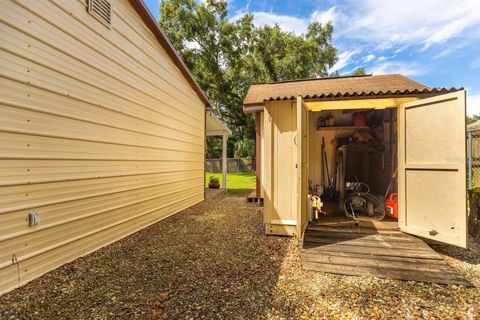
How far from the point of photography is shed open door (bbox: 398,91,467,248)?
130 inches

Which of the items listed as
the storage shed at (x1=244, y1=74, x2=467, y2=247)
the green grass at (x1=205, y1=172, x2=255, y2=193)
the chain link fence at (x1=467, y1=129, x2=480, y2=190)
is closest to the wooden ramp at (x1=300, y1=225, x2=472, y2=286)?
the storage shed at (x1=244, y1=74, x2=467, y2=247)

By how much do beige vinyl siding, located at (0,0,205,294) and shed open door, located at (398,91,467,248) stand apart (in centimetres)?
489

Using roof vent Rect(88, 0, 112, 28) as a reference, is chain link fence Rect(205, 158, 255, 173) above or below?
below

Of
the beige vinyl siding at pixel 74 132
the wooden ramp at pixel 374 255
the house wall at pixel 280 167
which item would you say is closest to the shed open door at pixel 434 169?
the wooden ramp at pixel 374 255

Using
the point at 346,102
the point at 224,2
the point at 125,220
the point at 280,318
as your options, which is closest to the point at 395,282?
the point at 280,318

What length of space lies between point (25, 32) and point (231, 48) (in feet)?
61.2

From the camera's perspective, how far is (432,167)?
3.65m

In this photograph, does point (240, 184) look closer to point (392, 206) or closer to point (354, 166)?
point (354, 166)

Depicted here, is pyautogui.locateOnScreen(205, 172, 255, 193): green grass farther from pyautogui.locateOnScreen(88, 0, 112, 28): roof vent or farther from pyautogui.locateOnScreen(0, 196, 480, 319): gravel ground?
pyautogui.locateOnScreen(88, 0, 112, 28): roof vent

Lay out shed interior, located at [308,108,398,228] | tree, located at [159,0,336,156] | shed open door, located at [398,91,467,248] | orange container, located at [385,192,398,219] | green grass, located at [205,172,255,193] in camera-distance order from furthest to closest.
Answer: tree, located at [159,0,336,156] < green grass, located at [205,172,255,193] < shed interior, located at [308,108,398,228] < orange container, located at [385,192,398,219] < shed open door, located at [398,91,467,248]

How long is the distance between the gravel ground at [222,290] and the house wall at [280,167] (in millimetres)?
592

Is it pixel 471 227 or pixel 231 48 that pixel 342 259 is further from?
pixel 231 48

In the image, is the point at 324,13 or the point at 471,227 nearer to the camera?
the point at 471,227

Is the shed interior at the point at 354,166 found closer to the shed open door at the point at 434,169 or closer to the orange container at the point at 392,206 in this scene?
the orange container at the point at 392,206
